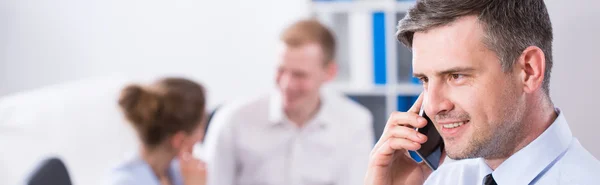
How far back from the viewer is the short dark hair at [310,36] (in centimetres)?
260

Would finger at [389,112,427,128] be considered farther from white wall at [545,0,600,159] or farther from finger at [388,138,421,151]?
white wall at [545,0,600,159]

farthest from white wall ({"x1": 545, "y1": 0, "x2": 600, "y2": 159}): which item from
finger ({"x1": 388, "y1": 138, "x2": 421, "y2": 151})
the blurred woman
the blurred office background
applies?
the blurred woman

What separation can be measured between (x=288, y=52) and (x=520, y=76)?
65.5 inches

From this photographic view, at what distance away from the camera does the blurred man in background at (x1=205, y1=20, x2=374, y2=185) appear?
2.54 metres

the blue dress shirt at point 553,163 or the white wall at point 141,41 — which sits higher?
the blue dress shirt at point 553,163

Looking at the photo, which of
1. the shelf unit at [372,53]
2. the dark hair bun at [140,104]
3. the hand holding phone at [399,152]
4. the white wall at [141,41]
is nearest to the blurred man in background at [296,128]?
the dark hair bun at [140,104]

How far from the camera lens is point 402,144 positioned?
1164 mm

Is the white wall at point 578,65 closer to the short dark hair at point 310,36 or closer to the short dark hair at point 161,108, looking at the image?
the short dark hair at point 161,108

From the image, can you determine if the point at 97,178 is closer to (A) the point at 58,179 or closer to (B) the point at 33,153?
(B) the point at 33,153

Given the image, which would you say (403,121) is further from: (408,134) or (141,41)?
(141,41)

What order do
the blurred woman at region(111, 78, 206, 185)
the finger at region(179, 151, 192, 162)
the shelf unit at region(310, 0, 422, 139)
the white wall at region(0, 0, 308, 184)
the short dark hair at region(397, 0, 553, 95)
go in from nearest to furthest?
the short dark hair at region(397, 0, 553, 95) → the blurred woman at region(111, 78, 206, 185) → the finger at region(179, 151, 192, 162) → the shelf unit at region(310, 0, 422, 139) → the white wall at region(0, 0, 308, 184)

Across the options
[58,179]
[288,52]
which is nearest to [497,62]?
[58,179]

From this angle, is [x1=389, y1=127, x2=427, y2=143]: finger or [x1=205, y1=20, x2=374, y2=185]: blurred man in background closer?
[x1=389, y1=127, x2=427, y2=143]: finger

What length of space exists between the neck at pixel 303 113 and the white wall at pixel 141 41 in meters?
1.65
